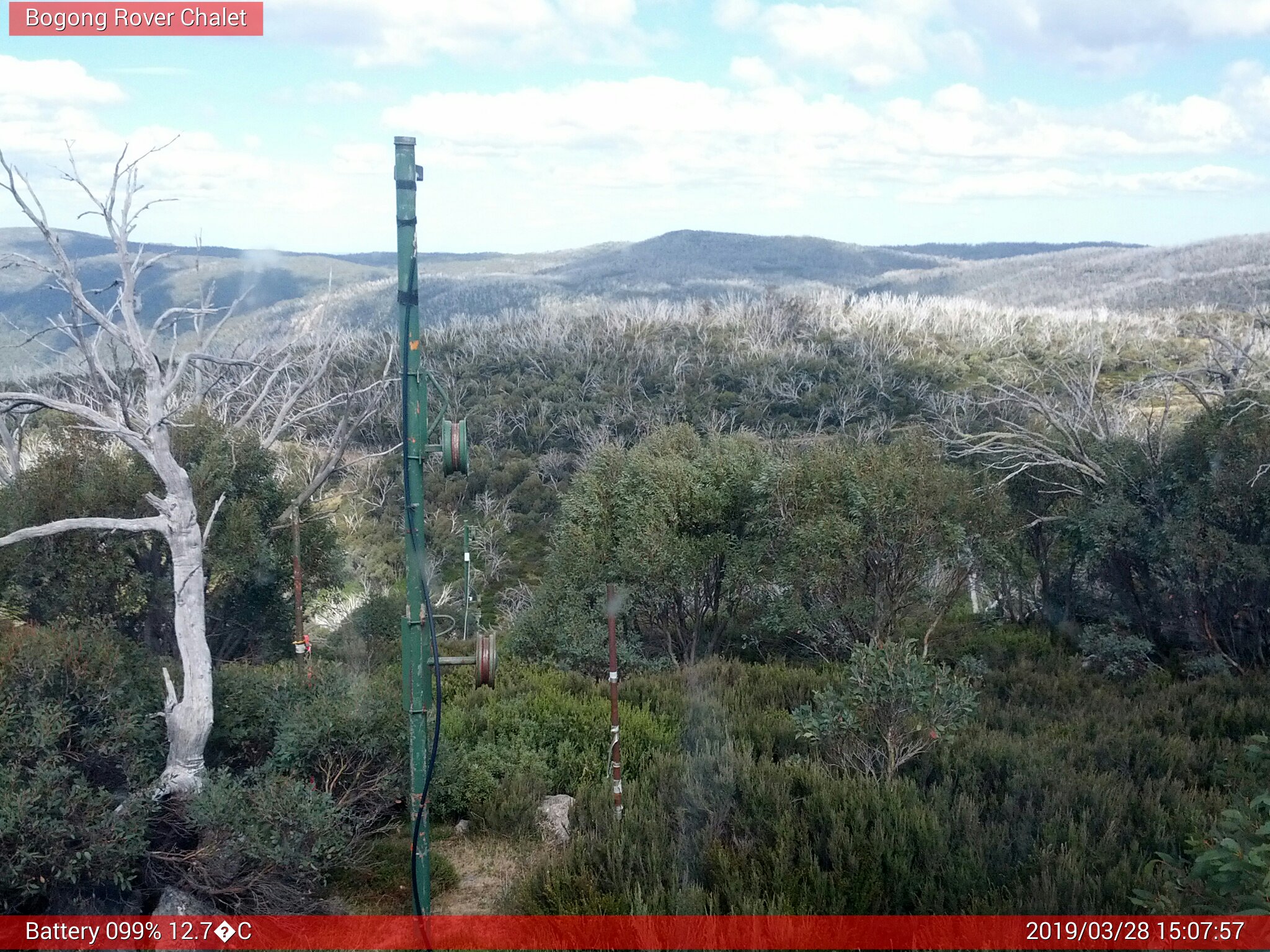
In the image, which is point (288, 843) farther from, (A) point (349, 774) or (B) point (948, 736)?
(B) point (948, 736)

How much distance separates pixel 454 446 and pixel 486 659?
3.58 ft

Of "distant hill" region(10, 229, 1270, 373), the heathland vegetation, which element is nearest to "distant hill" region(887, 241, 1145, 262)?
"distant hill" region(10, 229, 1270, 373)

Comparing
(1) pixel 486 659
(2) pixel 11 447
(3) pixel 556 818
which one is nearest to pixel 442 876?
(3) pixel 556 818

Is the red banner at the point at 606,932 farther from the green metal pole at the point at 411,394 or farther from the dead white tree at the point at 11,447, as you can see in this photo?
the dead white tree at the point at 11,447

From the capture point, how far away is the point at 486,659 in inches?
192

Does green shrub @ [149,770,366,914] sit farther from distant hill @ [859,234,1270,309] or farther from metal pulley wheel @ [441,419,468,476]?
distant hill @ [859,234,1270,309]

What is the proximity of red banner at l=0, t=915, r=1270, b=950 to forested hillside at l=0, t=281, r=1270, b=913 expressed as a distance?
180mm

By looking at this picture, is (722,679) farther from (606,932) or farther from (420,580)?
(420,580)

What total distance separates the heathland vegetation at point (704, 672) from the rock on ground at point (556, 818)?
152mm

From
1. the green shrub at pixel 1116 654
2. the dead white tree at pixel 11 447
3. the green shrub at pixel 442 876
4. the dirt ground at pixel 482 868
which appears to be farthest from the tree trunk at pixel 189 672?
the green shrub at pixel 1116 654

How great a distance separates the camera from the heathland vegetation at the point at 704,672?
5.55 metres

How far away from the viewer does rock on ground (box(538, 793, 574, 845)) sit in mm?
6906

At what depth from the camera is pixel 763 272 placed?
107 m

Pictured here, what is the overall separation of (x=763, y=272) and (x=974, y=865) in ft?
347
